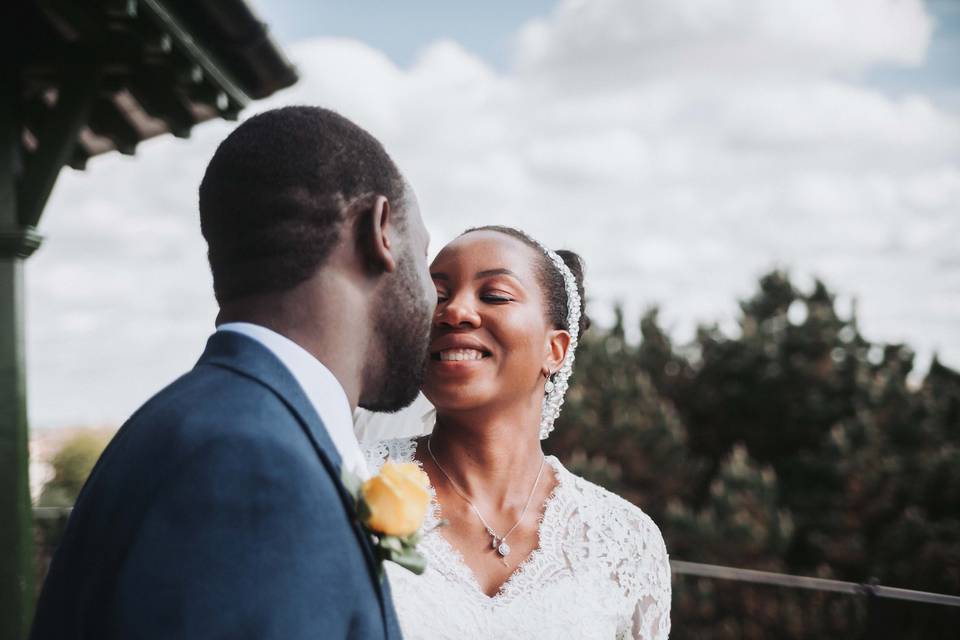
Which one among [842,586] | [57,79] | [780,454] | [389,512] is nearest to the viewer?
[389,512]

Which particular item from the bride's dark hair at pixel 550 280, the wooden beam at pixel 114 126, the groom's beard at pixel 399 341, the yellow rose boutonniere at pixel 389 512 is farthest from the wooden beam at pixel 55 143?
the yellow rose boutonniere at pixel 389 512

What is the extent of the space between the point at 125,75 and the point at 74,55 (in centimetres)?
34

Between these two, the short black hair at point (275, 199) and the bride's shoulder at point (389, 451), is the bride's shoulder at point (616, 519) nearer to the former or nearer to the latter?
the bride's shoulder at point (389, 451)

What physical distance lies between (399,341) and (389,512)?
33cm

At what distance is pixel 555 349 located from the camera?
2.94m

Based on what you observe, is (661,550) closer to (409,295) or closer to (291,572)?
(409,295)

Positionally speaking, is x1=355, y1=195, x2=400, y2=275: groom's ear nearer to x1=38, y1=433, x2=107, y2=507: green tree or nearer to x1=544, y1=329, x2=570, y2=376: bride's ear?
x1=544, y1=329, x2=570, y2=376: bride's ear

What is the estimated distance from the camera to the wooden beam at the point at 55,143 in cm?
423

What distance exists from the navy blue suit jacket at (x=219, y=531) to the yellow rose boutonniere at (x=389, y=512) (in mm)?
31

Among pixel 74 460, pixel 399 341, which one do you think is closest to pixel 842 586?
pixel 399 341

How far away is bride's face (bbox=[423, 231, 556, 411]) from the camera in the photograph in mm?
2623

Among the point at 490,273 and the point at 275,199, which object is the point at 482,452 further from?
the point at 275,199

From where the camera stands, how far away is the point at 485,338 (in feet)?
8.70

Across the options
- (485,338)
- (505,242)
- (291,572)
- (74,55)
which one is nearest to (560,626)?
(485,338)
